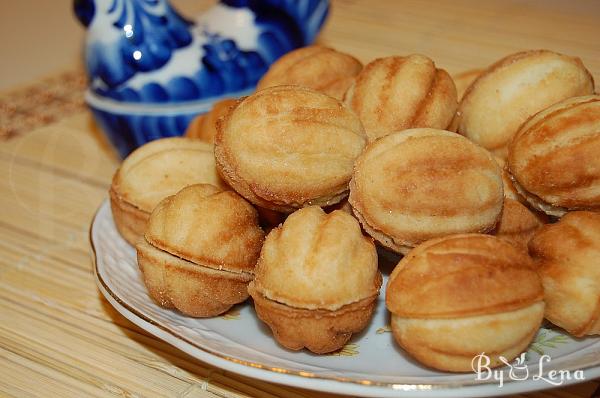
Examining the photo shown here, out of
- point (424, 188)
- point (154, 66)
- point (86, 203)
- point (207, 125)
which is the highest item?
point (424, 188)

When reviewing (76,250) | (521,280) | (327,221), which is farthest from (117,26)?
(521,280)

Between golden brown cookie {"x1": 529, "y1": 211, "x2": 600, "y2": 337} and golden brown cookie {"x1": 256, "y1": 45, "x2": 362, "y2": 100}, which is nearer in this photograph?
golden brown cookie {"x1": 529, "y1": 211, "x2": 600, "y2": 337}

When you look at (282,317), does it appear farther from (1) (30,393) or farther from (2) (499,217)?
(1) (30,393)

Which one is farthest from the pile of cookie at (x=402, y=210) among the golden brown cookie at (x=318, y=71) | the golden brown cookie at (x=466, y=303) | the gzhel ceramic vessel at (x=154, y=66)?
the gzhel ceramic vessel at (x=154, y=66)

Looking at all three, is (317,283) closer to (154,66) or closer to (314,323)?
(314,323)

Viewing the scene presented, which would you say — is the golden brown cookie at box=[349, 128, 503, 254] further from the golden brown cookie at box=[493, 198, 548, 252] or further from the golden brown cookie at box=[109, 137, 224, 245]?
the golden brown cookie at box=[109, 137, 224, 245]

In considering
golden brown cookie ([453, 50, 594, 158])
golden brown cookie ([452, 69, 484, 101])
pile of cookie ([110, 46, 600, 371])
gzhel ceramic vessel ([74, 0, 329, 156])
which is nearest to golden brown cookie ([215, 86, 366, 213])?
pile of cookie ([110, 46, 600, 371])

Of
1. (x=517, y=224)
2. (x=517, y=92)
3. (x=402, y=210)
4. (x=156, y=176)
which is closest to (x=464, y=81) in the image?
(x=517, y=92)
